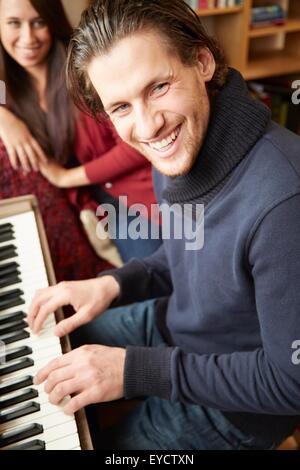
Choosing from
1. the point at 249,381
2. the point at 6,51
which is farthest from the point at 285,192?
the point at 6,51

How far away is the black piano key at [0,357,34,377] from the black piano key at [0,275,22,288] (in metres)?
0.19

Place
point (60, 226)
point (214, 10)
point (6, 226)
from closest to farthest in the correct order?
point (6, 226) → point (60, 226) → point (214, 10)

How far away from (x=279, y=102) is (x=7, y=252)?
99cm

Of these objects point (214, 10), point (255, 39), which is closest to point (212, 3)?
point (214, 10)

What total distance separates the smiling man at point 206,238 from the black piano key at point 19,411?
0.14 ft

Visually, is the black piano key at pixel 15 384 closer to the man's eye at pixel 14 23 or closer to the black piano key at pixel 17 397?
the black piano key at pixel 17 397

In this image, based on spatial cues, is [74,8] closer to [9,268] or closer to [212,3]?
[9,268]

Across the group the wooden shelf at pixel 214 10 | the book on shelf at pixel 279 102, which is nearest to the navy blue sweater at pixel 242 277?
the book on shelf at pixel 279 102

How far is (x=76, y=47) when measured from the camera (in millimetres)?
711

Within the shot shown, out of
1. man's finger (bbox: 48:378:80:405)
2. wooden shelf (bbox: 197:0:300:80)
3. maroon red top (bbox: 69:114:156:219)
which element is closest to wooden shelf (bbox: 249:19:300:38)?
wooden shelf (bbox: 197:0:300:80)

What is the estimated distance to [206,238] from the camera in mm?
811

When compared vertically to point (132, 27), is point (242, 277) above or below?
below

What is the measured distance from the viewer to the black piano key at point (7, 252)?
1.02 meters

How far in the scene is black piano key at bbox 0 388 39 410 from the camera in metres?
0.79
